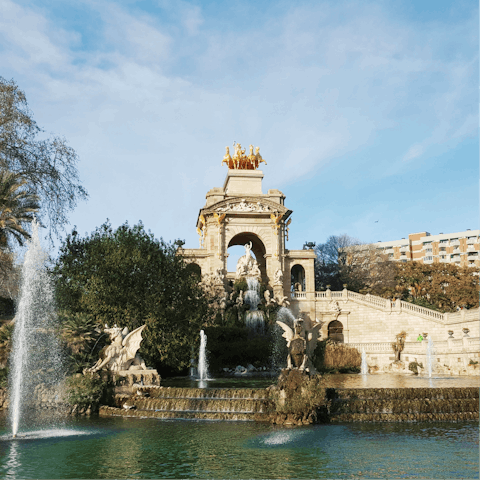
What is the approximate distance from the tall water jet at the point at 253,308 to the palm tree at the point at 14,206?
1942 centimetres

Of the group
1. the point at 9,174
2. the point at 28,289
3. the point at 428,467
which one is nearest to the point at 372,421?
the point at 428,467

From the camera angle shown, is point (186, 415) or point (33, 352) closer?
point (186, 415)

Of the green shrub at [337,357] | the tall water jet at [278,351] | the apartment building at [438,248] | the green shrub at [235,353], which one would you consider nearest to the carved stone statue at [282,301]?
the tall water jet at [278,351]

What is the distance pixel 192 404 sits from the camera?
56.5ft

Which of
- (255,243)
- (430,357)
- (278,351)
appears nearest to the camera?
(430,357)

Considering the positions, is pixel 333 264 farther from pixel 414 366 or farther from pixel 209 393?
pixel 209 393

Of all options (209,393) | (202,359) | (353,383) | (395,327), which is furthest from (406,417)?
(395,327)

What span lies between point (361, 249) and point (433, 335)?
26.3 m

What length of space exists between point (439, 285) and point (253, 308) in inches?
886

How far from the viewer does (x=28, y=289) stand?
15688 millimetres

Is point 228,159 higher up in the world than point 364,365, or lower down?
higher up

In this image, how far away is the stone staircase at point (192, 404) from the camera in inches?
637

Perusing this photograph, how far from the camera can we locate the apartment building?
93125 millimetres

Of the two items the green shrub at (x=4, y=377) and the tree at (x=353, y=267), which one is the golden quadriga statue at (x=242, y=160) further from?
the green shrub at (x=4, y=377)
